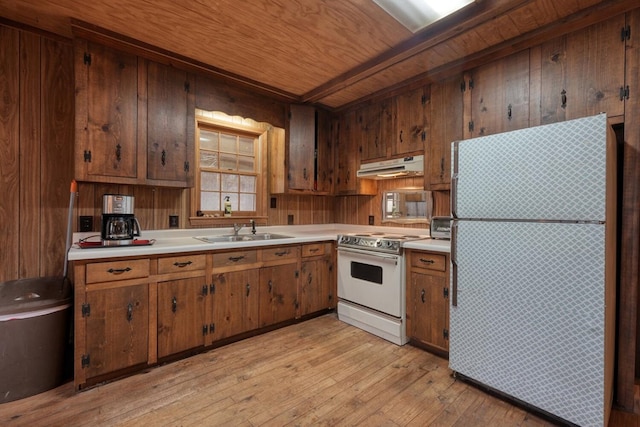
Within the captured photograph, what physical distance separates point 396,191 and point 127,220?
2.69 m

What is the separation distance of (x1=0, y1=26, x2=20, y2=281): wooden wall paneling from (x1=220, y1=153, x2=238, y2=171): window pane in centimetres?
160

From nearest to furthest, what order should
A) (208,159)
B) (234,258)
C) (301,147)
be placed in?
(234,258)
(208,159)
(301,147)

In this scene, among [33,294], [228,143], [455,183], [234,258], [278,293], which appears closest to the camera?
[33,294]

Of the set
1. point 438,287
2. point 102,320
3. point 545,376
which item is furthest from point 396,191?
point 102,320

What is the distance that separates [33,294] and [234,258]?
1344 mm

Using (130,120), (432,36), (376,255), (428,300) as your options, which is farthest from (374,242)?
(130,120)

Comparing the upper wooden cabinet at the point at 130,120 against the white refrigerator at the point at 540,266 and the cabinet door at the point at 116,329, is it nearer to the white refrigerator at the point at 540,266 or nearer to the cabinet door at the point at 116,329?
the cabinet door at the point at 116,329

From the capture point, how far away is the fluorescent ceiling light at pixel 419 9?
6.32ft

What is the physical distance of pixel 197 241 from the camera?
2588 mm

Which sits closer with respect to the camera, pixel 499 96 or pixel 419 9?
pixel 419 9

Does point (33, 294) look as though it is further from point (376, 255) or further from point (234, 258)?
point (376, 255)

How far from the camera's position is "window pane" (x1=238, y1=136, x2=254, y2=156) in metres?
3.41

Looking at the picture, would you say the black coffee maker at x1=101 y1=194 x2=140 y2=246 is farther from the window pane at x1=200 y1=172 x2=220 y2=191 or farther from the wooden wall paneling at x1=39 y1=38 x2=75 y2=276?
the window pane at x1=200 y1=172 x2=220 y2=191

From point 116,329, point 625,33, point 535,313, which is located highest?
point 625,33
